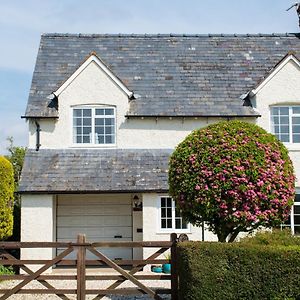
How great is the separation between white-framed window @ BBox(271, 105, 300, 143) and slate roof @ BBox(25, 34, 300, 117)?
44.2 inches

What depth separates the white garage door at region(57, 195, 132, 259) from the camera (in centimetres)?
2348

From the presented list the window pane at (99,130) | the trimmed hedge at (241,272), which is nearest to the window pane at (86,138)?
the window pane at (99,130)

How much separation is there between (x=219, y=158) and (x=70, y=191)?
903 cm

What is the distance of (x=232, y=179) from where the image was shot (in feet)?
44.0

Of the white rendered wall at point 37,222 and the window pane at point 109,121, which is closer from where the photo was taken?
the white rendered wall at point 37,222

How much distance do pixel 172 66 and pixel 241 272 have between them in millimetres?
15213

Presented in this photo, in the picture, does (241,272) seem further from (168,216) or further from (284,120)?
(284,120)

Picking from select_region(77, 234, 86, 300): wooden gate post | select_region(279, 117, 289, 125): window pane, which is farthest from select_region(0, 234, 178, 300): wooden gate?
select_region(279, 117, 289, 125): window pane

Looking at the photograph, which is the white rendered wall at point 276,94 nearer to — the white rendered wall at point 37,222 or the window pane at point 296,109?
the window pane at point 296,109

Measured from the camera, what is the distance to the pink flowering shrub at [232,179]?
13.4 meters

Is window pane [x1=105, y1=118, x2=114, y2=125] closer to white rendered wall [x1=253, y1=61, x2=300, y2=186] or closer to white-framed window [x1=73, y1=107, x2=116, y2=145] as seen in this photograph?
white-framed window [x1=73, y1=107, x2=116, y2=145]

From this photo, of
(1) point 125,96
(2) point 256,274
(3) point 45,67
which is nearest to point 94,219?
(1) point 125,96

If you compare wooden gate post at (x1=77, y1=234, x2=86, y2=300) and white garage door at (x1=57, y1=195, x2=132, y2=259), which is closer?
wooden gate post at (x1=77, y1=234, x2=86, y2=300)

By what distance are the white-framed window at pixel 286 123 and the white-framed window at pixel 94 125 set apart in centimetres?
675
